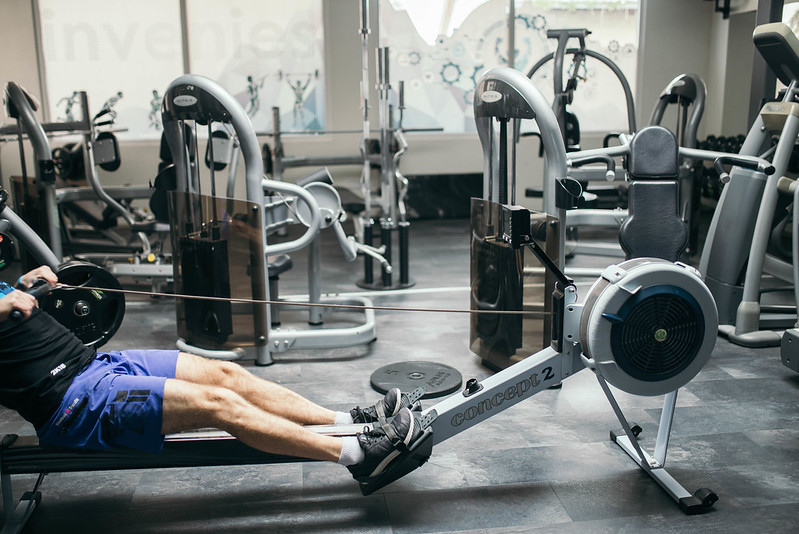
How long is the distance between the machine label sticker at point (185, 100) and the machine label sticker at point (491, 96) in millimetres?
1252

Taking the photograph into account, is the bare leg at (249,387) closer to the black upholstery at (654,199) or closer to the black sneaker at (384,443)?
the black sneaker at (384,443)

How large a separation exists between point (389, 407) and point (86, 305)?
155cm

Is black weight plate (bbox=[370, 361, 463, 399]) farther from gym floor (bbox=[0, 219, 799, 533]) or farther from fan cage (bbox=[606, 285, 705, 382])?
fan cage (bbox=[606, 285, 705, 382])

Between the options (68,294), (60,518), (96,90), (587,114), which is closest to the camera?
(60,518)

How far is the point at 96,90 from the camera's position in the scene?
6.82 meters

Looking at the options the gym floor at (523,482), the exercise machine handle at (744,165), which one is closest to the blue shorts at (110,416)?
the gym floor at (523,482)

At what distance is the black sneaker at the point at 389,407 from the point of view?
87.7 inches

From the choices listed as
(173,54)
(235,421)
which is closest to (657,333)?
(235,421)

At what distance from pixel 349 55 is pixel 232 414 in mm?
5585

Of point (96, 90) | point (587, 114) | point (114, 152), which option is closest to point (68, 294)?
point (114, 152)

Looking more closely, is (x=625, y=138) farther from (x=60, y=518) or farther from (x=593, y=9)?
(x=593, y=9)

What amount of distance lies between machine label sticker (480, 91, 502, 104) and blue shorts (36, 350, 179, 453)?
1.84 metres

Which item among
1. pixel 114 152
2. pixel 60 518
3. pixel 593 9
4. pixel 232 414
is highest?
pixel 593 9

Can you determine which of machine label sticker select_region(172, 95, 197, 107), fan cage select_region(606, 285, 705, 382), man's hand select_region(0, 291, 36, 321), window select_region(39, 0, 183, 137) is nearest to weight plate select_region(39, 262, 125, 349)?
machine label sticker select_region(172, 95, 197, 107)
